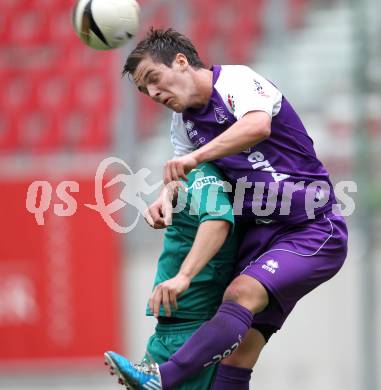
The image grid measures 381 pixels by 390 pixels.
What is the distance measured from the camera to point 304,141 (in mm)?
4176

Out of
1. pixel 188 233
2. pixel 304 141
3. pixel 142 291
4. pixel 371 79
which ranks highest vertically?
pixel 371 79

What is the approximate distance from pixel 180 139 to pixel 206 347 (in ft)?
2.97

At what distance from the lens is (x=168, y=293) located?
379cm

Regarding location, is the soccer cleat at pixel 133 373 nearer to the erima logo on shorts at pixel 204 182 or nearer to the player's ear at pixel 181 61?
the erima logo on shorts at pixel 204 182

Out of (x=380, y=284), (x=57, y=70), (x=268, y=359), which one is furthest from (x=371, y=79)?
(x=57, y=70)

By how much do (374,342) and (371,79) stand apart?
74.3 inches

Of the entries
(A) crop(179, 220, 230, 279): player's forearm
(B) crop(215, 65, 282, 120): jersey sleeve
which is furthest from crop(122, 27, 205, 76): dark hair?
(A) crop(179, 220, 230, 279): player's forearm

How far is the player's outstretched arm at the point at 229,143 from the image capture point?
3.66 meters

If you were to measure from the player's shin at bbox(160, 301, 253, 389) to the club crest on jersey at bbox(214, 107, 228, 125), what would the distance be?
73 centimetres

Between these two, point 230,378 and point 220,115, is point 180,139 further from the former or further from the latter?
point 230,378

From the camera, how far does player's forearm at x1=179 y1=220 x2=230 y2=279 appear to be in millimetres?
3846

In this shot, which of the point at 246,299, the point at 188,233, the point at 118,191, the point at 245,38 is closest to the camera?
the point at 246,299

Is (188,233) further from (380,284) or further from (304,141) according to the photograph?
(380,284)

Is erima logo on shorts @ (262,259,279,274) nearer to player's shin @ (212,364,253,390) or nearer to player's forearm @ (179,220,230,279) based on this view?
player's forearm @ (179,220,230,279)
